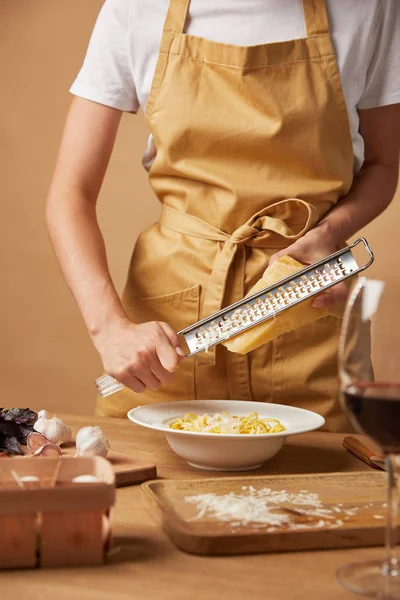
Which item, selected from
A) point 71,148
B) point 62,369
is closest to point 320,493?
point 71,148

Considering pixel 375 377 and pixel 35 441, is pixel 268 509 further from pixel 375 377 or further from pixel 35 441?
pixel 35 441

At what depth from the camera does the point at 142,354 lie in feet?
5.02

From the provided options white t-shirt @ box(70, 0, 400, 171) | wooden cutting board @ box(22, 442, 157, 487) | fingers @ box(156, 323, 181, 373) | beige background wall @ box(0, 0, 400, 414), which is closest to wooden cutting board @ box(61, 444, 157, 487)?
wooden cutting board @ box(22, 442, 157, 487)

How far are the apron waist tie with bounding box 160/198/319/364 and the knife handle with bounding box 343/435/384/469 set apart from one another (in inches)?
15.6

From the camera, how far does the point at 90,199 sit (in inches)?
75.9

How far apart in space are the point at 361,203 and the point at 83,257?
0.62 metres

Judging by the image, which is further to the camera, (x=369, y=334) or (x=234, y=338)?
(x=234, y=338)

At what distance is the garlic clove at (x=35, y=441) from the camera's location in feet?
4.41

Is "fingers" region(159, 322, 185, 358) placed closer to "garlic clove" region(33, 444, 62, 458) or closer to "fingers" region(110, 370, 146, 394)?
"fingers" region(110, 370, 146, 394)

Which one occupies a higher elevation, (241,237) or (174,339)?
(241,237)

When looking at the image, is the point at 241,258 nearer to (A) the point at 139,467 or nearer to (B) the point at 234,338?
(B) the point at 234,338

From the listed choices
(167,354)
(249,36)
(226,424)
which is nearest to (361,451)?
(226,424)

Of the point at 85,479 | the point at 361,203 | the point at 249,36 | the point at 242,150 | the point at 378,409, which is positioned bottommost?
the point at 85,479

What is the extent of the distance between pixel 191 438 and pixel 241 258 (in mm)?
589
